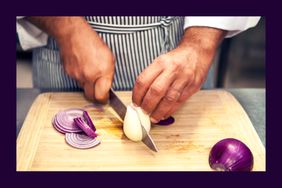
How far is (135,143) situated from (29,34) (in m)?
0.50

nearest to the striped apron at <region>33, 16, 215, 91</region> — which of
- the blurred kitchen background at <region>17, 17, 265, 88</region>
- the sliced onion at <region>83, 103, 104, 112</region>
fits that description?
the sliced onion at <region>83, 103, 104, 112</region>

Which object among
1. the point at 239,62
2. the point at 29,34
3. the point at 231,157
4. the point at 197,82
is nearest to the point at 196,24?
the point at 197,82

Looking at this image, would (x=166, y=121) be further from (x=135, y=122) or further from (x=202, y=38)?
(x=202, y=38)

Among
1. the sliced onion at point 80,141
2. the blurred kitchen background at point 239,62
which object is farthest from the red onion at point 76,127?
the blurred kitchen background at point 239,62

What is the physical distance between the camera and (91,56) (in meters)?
1.03

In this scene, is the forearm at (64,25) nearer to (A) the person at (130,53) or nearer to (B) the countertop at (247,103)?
(A) the person at (130,53)

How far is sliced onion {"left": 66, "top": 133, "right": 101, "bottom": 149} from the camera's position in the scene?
35.8 inches

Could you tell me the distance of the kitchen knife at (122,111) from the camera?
2.91 ft

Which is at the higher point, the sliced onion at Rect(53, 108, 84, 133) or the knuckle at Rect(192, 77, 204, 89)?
the knuckle at Rect(192, 77, 204, 89)

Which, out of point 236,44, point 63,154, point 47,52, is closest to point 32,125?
point 63,154

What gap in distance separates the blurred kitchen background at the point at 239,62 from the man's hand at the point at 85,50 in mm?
1240

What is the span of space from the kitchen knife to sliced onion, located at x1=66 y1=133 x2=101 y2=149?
4.5 inches

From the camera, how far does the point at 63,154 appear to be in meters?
0.89

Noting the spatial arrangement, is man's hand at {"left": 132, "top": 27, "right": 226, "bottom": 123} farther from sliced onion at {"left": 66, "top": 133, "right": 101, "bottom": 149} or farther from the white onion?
sliced onion at {"left": 66, "top": 133, "right": 101, "bottom": 149}
